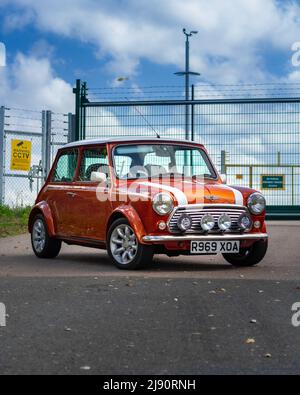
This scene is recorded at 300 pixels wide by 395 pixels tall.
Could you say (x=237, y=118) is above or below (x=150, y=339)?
above

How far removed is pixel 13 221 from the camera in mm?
18906

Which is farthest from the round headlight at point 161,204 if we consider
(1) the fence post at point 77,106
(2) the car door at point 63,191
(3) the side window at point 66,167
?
(1) the fence post at point 77,106

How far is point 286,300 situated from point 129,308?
1.44m

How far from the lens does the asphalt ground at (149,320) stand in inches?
193

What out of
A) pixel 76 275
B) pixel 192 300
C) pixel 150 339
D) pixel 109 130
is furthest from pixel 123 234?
pixel 109 130

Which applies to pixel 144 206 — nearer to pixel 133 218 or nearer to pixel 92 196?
pixel 133 218

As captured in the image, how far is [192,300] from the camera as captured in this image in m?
7.17

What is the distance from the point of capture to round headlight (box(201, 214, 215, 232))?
9.67 metres

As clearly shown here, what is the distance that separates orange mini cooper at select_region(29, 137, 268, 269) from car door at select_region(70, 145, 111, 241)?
1 centimetres

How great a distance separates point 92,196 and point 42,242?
1486 mm

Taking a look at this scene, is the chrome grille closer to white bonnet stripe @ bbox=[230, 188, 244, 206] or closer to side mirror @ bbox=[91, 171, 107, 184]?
white bonnet stripe @ bbox=[230, 188, 244, 206]

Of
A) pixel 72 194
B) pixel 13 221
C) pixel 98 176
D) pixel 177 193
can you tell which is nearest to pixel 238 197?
pixel 177 193
